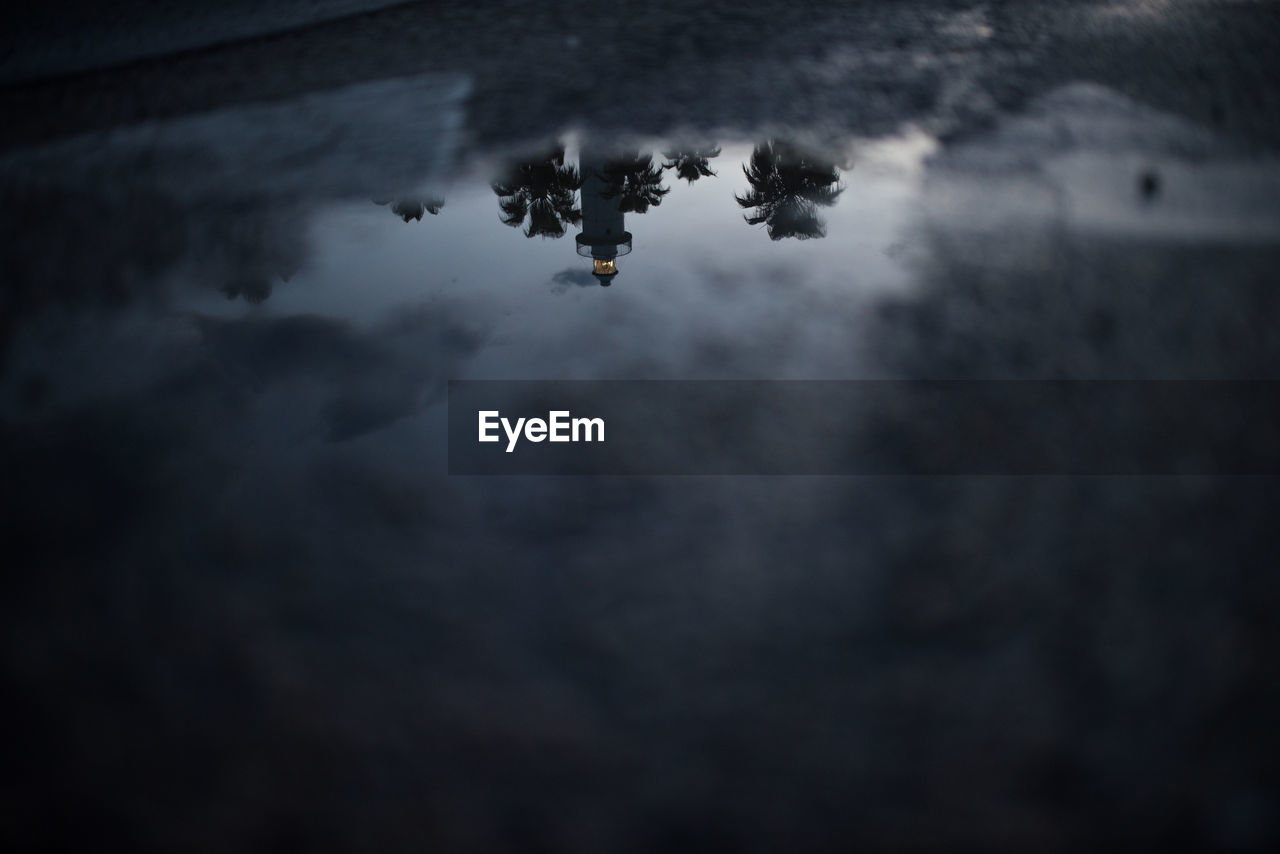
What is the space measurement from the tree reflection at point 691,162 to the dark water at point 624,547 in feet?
0.29

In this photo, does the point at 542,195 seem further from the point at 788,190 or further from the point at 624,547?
the point at 624,547

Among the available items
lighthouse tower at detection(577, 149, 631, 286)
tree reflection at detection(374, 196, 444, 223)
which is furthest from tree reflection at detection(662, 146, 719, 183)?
tree reflection at detection(374, 196, 444, 223)

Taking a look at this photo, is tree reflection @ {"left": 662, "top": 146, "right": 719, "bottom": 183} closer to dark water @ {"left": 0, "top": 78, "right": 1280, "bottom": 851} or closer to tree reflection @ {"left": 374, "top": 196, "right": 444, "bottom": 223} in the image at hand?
dark water @ {"left": 0, "top": 78, "right": 1280, "bottom": 851}

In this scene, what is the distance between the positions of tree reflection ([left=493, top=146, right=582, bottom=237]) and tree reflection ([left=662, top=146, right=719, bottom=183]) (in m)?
0.24

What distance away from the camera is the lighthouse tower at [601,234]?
1.64 metres

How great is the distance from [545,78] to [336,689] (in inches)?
72.5

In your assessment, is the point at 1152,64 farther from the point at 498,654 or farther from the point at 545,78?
the point at 498,654

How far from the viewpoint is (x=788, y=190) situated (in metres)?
1.78

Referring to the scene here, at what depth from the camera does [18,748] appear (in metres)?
0.88

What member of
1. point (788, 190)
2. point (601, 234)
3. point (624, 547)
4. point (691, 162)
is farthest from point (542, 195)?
point (624, 547)

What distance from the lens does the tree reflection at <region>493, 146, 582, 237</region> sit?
5.65ft

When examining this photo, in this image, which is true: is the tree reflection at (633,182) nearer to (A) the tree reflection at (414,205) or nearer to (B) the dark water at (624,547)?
(B) the dark water at (624,547)

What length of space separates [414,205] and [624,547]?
3.67ft

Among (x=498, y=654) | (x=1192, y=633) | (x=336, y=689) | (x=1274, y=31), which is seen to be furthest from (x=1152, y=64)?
(x=336, y=689)
